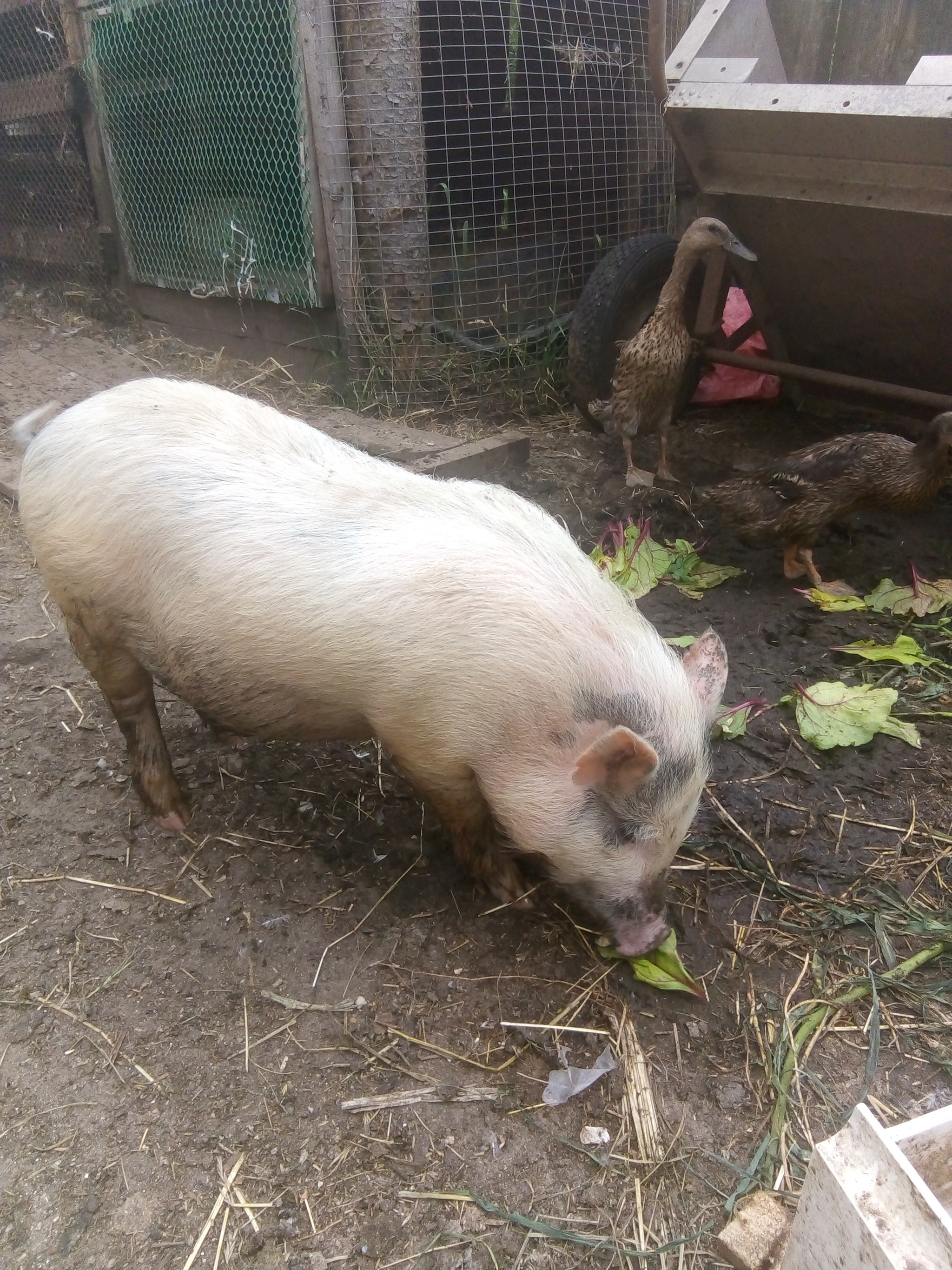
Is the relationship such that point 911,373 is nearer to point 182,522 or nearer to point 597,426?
point 597,426

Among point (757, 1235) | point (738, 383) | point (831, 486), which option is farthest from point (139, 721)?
point (738, 383)

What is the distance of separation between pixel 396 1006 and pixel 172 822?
3.27 feet

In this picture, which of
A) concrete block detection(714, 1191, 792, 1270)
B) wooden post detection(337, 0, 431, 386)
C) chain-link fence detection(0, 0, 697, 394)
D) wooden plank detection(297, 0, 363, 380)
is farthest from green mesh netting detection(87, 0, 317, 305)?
concrete block detection(714, 1191, 792, 1270)

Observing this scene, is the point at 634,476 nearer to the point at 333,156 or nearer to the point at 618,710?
the point at 333,156

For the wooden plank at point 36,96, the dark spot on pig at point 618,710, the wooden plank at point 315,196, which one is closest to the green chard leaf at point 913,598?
the dark spot on pig at point 618,710

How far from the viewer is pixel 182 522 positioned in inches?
90.1

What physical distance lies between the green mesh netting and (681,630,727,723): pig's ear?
12.8 ft

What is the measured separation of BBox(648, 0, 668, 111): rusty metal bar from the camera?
153 inches

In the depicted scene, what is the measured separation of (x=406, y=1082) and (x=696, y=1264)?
709mm

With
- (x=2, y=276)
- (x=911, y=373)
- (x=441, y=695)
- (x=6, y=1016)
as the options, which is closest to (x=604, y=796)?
(x=441, y=695)

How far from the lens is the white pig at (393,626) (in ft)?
6.72

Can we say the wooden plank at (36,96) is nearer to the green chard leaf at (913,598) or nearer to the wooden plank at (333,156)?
the wooden plank at (333,156)

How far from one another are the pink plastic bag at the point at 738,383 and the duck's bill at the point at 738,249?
1025 millimetres

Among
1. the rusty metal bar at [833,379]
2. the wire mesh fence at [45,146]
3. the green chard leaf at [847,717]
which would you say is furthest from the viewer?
the wire mesh fence at [45,146]
